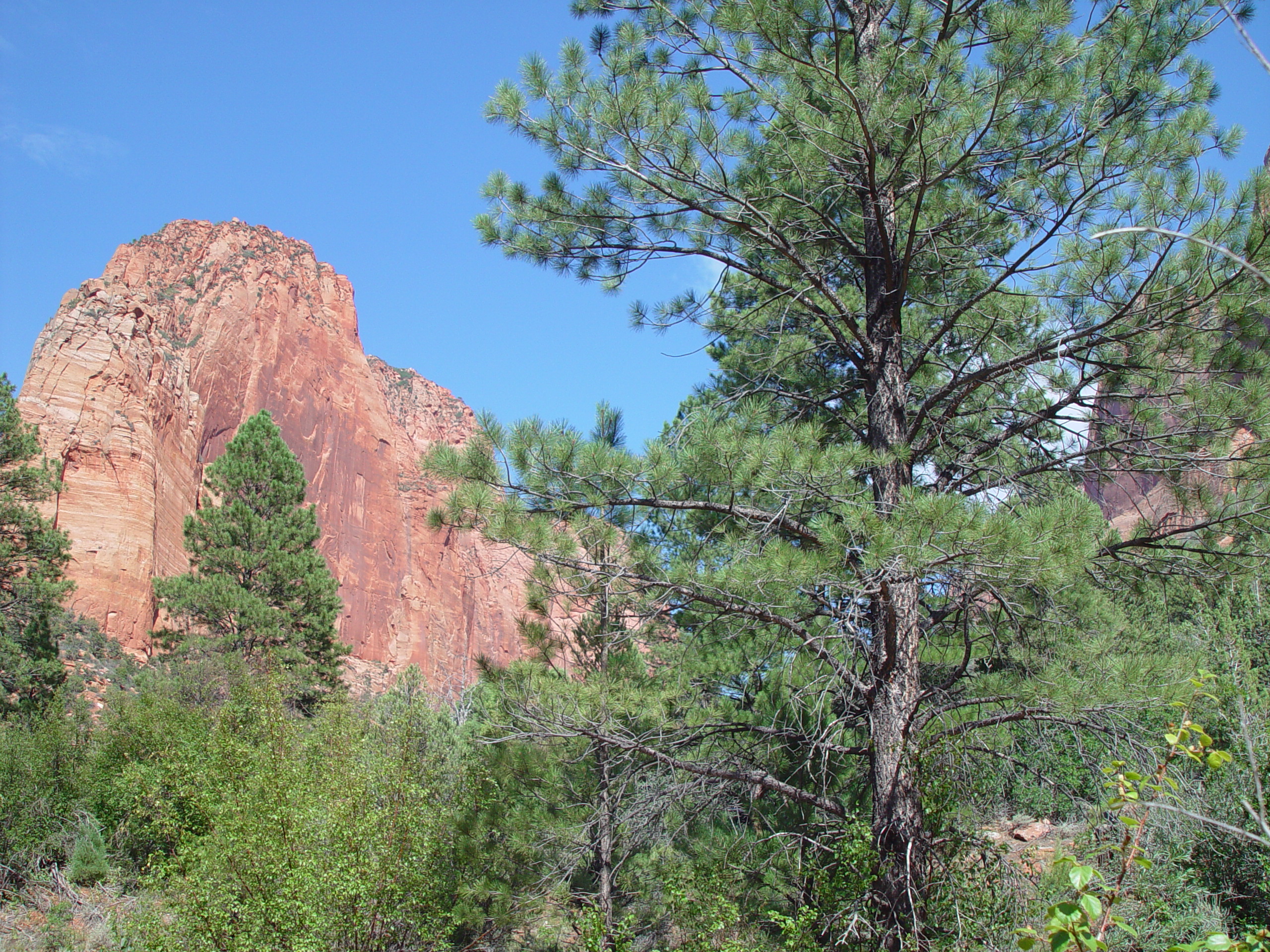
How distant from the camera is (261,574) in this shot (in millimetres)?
23141

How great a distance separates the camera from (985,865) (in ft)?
14.4

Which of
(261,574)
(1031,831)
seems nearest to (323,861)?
(1031,831)

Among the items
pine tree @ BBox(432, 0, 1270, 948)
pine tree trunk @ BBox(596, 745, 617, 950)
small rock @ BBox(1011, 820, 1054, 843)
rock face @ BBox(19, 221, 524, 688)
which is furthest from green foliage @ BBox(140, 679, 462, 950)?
rock face @ BBox(19, 221, 524, 688)

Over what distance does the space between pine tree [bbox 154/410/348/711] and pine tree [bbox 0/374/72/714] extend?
3.12m

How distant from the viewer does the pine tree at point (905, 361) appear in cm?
430

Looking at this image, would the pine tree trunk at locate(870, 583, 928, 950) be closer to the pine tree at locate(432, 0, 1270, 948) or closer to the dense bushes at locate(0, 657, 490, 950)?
the pine tree at locate(432, 0, 1270, 948)

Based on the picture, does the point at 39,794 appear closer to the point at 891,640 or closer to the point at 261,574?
the point at 261,574

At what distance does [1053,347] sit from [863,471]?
1332 mm

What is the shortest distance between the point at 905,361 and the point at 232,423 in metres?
48.1

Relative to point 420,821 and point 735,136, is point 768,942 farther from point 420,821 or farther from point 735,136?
point 735,136

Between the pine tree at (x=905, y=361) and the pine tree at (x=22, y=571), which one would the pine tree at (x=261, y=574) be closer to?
the pine tree at (x=22, y=571)

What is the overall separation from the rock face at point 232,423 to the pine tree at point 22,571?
10963 millimetres

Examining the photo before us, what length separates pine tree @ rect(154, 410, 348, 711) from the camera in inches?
838

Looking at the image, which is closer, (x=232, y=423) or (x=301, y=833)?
(x=301, y=833)
